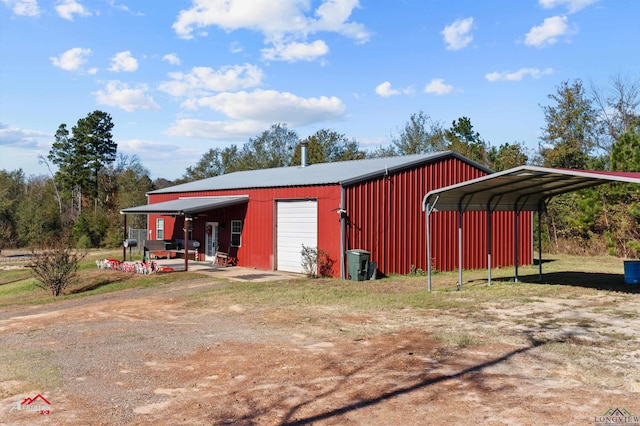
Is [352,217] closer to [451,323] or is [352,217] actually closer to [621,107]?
[451,323]

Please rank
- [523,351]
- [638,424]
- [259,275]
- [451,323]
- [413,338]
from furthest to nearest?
[259,275]
[451,323]
[413,338]
[523,351]
[638,424]

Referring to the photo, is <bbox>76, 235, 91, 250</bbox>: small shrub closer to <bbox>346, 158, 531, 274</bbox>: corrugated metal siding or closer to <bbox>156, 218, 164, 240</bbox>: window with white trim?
<bbox>156, 218, 164, 240</bbox>: window with white trim

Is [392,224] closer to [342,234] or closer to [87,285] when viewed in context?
[342,234]

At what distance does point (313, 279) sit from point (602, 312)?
26.1ft

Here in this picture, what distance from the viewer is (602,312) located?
9.67m

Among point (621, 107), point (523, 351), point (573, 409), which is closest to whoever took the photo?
point (573, 409)

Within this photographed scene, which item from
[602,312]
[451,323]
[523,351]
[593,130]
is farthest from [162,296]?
[593,130]

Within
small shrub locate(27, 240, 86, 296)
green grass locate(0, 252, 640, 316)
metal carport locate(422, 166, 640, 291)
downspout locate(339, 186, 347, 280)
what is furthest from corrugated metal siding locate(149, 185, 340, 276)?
small shrub locate(27, 240, 86, 296)

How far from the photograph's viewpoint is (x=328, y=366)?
6188 mm

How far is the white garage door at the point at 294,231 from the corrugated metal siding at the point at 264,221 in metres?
0.23

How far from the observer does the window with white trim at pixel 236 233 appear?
1956cm

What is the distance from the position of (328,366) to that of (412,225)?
11.3m

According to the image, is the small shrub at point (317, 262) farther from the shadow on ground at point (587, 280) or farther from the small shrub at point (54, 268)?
the small shrub at point (54, 268)

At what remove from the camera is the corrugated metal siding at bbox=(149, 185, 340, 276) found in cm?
1572
